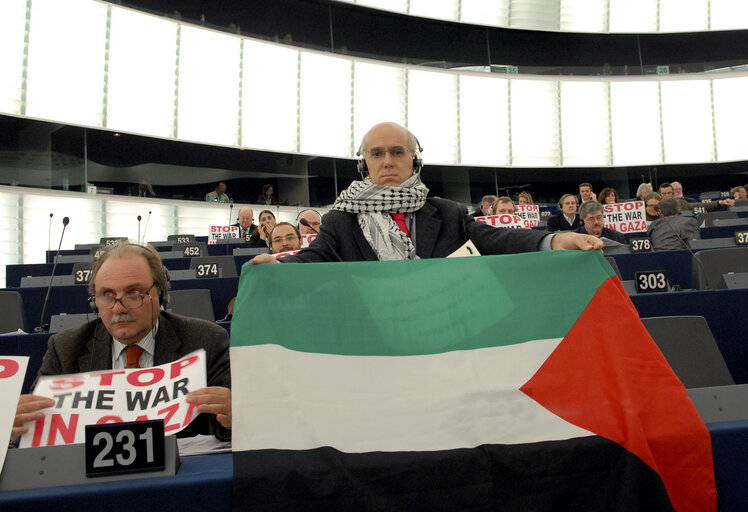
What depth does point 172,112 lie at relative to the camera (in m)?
12.5

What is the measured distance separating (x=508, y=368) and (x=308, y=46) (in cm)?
1418

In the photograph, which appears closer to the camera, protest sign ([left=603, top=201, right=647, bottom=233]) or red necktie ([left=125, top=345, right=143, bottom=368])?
red necktie ([left=125, top=345, right=143, bottom=368])

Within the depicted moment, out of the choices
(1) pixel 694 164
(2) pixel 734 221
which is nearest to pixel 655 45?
(1) pixel 694 164

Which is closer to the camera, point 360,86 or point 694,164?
point 360,86

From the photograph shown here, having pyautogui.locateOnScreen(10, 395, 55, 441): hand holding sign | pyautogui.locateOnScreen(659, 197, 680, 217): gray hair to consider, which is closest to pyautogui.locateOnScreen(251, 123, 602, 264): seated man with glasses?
pyautogui.locateOnScreen(10, 395, 55, 441): hand holding sign

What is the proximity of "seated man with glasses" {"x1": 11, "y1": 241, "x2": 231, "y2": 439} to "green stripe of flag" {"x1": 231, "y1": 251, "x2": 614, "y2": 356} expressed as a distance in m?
0.41

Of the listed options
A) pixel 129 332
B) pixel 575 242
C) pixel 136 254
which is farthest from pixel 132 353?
pixel 575 242

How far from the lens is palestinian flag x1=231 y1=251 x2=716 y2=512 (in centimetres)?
123

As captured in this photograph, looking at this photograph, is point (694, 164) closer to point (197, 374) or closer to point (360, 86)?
point (360, 86)

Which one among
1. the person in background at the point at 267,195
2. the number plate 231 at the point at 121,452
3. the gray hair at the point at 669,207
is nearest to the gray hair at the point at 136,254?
the number plate 231 at the point at 121,452

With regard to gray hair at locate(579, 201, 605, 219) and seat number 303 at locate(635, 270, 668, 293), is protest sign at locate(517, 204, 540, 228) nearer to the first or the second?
gray hair at locate(579, 201, 605, 219)

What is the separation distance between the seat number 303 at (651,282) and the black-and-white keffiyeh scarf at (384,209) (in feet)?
6.87

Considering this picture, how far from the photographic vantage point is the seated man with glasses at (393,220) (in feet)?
7.18

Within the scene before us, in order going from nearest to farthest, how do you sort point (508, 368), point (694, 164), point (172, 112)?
point (508, 368) → point (172, 112) → point (694, 164)
